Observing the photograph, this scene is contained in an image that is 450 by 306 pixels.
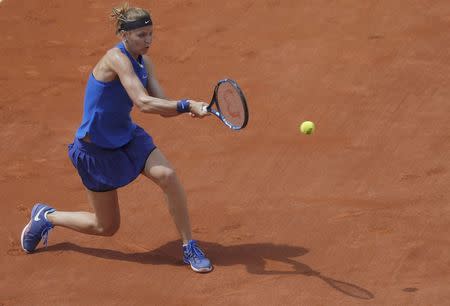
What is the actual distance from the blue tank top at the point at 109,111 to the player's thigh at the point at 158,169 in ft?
0.73

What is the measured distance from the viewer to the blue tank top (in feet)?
22.7

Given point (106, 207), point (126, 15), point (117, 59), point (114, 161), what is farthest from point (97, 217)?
point (126, 15)

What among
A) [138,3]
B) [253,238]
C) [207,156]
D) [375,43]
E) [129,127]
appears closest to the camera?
[129,127]

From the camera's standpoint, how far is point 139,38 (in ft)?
22.3

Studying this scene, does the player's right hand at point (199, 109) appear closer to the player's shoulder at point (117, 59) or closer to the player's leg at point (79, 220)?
the player's shoulder at point (117, 59)

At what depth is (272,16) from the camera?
35.2 ft

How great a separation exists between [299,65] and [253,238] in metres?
2.75

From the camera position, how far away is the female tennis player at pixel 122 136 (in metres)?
6.79

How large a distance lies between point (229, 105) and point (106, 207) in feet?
3.77

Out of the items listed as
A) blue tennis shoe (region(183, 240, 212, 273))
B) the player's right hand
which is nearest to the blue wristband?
the player's right hand

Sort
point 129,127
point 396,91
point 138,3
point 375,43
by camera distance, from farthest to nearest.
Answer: point 138,3, point 375,43, point 396,91, point 129,127

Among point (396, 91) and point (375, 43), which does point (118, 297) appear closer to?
point (396, 91)

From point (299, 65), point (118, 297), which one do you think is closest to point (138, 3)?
point (299, 65)

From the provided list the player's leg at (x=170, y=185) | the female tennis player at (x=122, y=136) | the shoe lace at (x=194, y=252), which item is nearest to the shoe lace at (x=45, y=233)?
the female tennis player at (x=122, y=136)
